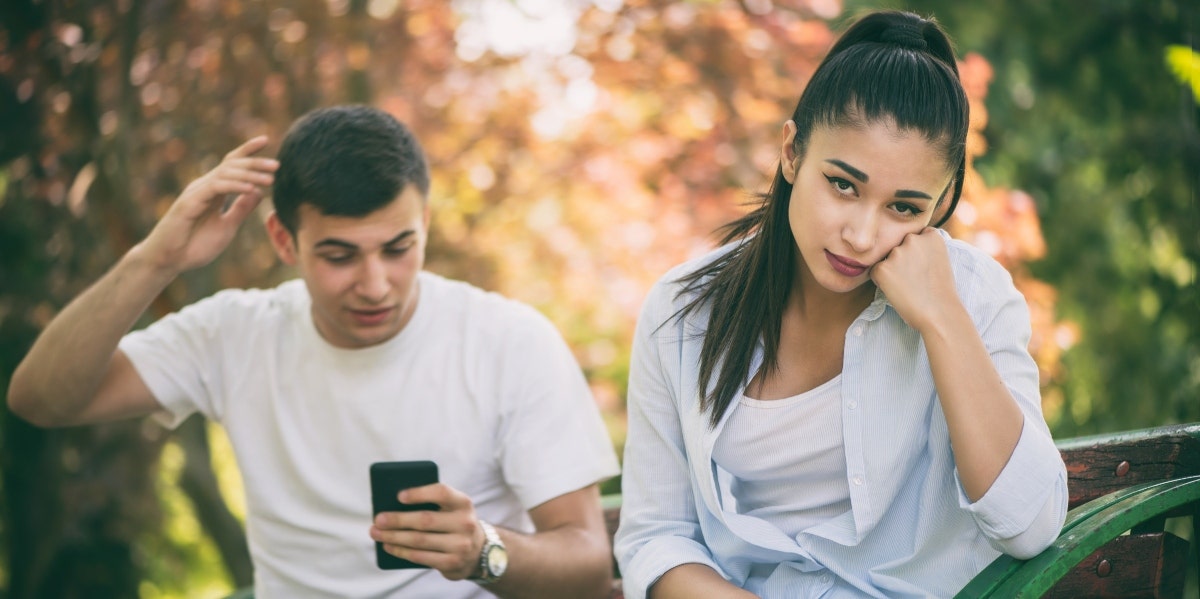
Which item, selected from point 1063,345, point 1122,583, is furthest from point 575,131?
point 1122,583

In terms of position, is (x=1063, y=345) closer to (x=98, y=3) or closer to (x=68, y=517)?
(x=98, y=3)

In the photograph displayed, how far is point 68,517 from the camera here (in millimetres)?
4785

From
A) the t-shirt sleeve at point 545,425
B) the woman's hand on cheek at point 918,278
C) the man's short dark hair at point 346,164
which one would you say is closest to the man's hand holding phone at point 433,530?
the t-shirt sleeve at point 545,425

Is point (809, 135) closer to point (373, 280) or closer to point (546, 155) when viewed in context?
point (373, 280)

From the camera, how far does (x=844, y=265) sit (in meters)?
1.94

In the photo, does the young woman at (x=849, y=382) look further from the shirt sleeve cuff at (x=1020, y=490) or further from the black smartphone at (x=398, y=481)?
the black smartphone at (x=398, y=481)

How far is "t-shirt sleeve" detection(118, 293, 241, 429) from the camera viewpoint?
2.63 metres

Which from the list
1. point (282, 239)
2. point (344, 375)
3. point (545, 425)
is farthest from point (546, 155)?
point (545, 425)

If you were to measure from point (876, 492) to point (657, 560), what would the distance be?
0.44 m

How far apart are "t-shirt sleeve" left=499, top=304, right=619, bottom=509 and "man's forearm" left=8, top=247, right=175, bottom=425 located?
86 centimetres

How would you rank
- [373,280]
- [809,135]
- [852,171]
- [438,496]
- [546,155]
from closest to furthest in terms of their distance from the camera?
[852,171] < [809,135] < [438,496] < [373,280] < [546,155]

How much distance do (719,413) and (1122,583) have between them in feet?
2.74

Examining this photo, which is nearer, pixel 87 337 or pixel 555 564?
pixel 555 564

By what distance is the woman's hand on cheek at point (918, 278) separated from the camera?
1.85 meters
